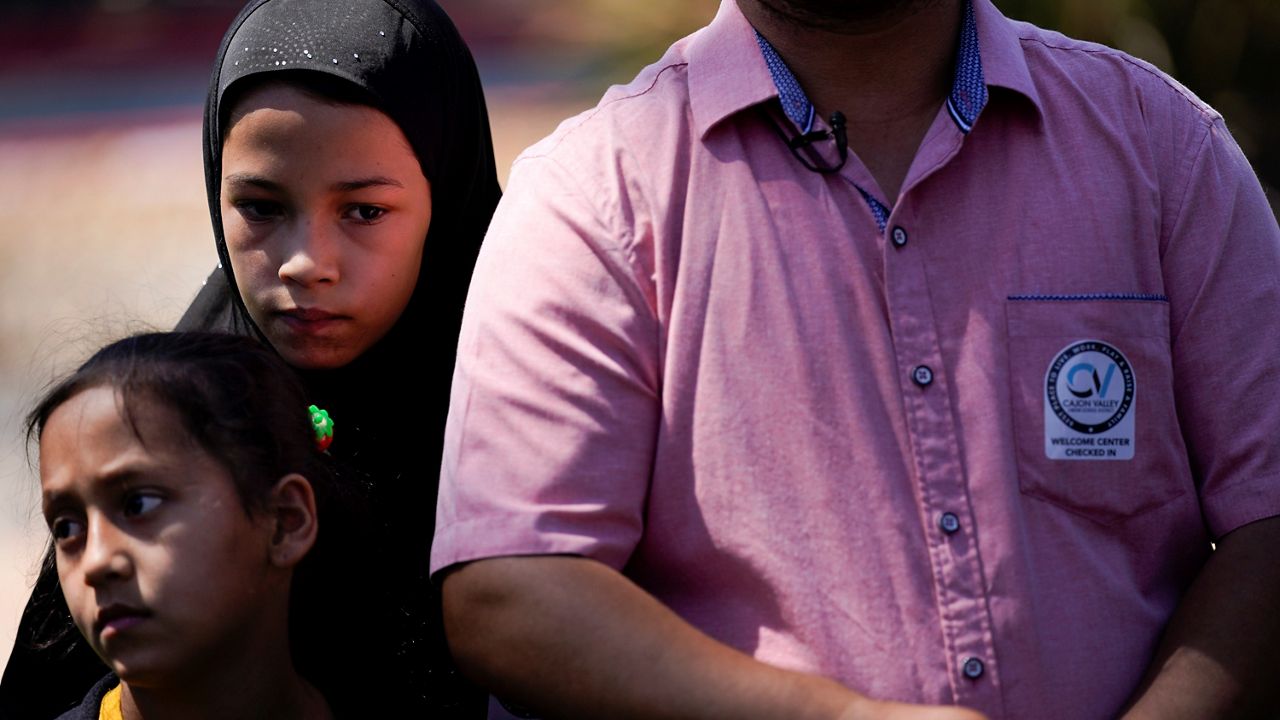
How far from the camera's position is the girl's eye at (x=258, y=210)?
262 centimetres

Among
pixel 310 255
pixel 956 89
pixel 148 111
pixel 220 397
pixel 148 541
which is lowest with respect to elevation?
pixel 148 111

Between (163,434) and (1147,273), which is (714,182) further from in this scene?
(163,434)

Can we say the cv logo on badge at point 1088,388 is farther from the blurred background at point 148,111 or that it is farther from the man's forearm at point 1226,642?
the blurred background at point 148,111

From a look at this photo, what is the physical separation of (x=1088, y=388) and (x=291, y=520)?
1070mm

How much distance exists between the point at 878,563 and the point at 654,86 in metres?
0.69

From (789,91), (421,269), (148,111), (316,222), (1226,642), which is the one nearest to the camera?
(1226,642)

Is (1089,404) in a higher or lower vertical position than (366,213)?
lower

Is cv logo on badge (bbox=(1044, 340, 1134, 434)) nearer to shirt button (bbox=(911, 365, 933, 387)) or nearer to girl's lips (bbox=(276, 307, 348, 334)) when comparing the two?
shirt button (bbox=(911, 365, 933, 387))

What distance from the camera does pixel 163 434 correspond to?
7.29 feet

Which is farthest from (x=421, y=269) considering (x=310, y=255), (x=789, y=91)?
(x=789, y=91)

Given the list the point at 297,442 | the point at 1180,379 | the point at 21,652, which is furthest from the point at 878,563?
the point at 21,652

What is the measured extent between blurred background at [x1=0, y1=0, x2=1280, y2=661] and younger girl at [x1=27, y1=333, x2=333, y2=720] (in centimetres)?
32

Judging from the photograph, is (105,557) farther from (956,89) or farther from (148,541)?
(956,89)

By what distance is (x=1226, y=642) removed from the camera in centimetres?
205
